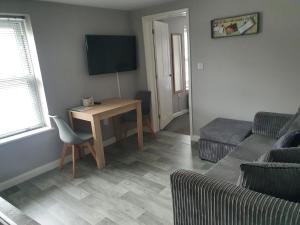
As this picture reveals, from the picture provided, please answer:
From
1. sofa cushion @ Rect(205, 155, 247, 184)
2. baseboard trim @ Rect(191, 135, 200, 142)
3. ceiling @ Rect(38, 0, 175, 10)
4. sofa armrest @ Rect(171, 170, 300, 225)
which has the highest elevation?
ceiling @ Rect(38, 0, 175, 10)

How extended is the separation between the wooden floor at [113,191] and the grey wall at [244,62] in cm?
89

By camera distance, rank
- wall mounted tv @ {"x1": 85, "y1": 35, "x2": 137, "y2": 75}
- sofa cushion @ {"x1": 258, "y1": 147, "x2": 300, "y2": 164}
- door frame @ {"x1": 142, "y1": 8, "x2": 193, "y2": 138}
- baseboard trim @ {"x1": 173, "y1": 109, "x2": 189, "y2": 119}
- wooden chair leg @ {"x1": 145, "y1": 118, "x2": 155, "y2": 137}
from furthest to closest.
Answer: baseboard trim @ {"x1": 173, "y1": 109, "x2": 189, "y2": 119}
wooden chair leg @ {"x1": 145, "y1": 118, "x2": 155, "y2": 137}
door frame @ {"x1": 142, "y1": 8, "x2": 193, "y2": 138}
wall mounted tv @ {"x1": 85, "y1": 35, "x2": 137, "y2": 75}
sofa cushion @ {"x1": 258, "y1": 147, "x2": 300, "y2": 164}

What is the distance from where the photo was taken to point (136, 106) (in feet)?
11.6

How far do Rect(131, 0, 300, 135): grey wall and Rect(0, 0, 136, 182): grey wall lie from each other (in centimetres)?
120

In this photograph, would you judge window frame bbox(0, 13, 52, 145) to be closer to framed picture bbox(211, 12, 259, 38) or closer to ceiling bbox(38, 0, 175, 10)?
ceiling bbox(38, 0, 175, 10)

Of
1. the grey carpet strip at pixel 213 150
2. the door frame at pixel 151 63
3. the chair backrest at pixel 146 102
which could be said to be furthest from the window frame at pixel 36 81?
the grey carpet strip at pixel 213 150

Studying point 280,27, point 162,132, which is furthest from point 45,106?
point 280,27

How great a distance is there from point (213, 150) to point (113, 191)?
53.3 inches

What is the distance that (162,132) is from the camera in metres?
4.35

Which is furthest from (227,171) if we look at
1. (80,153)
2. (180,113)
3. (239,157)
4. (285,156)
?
(180,113)

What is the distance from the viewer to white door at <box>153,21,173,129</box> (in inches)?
164

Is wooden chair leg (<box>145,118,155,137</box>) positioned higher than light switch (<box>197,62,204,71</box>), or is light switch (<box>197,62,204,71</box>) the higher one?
light switch (<box>197,62,204,71</box>)

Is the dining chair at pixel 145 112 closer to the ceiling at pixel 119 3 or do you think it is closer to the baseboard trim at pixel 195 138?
the baseboard trim at pixel 195 138

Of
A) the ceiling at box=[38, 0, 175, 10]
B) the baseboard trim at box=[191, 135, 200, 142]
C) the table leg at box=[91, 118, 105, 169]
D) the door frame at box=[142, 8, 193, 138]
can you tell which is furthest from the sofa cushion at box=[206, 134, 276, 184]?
the ceiling at box=[38, 0, 175, 10]
